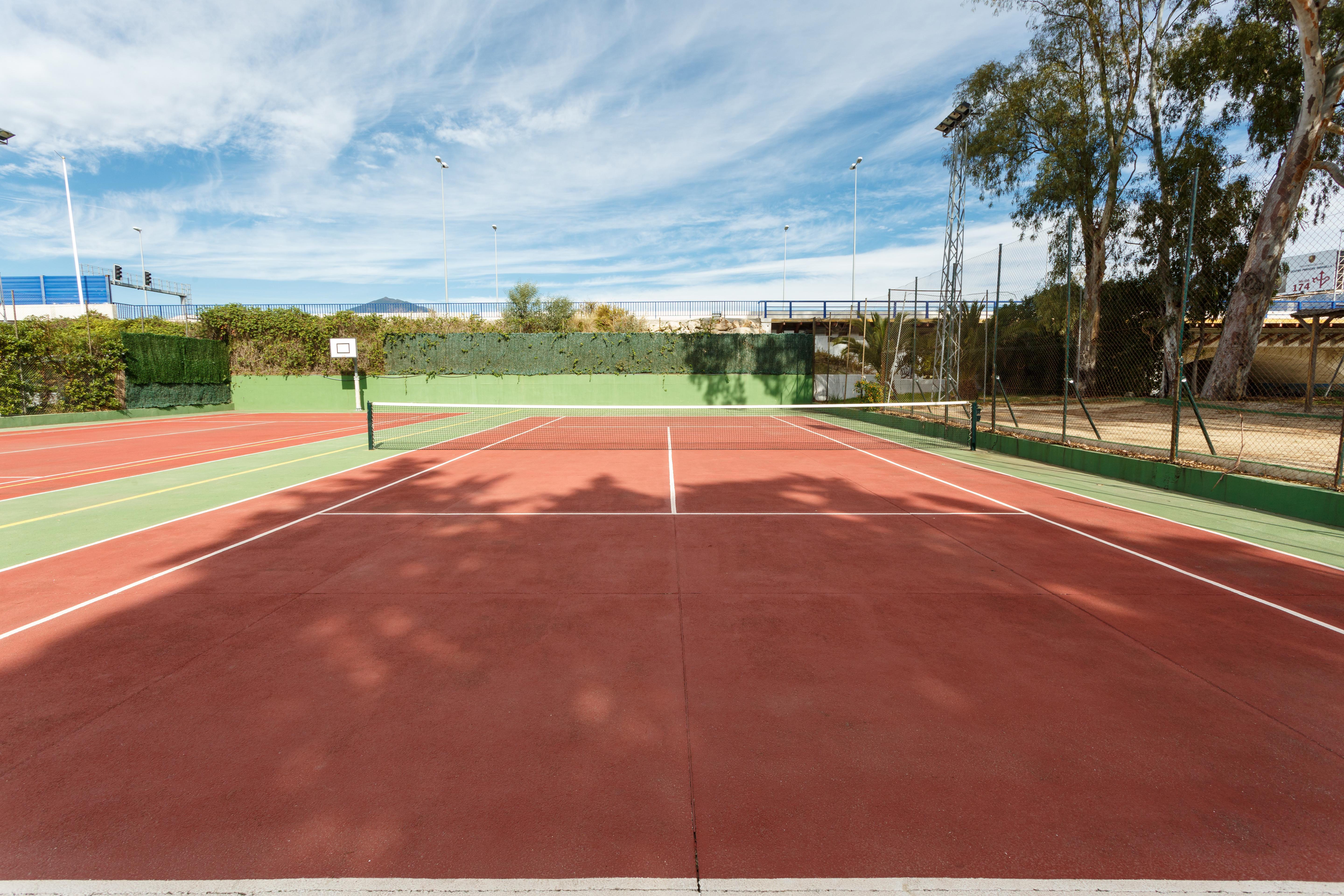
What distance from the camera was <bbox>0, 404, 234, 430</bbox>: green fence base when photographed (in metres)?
19.4

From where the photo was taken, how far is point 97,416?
21.9 meters

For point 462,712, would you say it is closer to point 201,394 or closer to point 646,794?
point 646,794

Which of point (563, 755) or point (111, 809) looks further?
point (563, 755)

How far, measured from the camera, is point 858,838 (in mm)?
2498

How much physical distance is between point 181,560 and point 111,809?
4172mm

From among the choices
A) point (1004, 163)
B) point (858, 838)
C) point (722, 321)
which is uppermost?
point (1004, 163)

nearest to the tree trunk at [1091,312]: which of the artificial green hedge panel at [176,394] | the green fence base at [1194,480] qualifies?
the green fence base at [1194,480]

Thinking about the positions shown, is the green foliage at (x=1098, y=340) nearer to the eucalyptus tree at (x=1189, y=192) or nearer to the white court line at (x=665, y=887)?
the eucalyptus tree at (x=1189, y=192)

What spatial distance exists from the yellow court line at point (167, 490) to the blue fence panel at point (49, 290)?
52.2 m

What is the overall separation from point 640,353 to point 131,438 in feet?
59.5

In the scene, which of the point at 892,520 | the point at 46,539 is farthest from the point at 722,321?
the point at 46,539

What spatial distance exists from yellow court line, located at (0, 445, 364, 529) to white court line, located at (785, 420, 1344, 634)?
1208 centimetres

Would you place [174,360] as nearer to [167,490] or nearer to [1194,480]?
[167,490]

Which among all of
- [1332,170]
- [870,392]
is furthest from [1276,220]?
[870,392]
